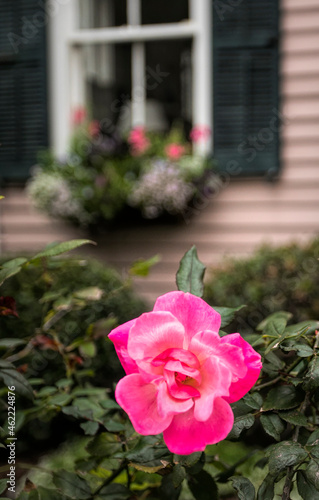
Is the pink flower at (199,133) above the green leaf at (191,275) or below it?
above

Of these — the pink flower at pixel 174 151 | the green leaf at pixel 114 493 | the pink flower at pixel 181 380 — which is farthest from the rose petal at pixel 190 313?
the pink flower at pixel 174 151

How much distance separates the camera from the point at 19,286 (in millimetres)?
2459

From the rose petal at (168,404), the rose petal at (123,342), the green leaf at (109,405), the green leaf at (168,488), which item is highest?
the rose petal at (123,342)

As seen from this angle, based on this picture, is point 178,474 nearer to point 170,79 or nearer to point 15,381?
point 15,381

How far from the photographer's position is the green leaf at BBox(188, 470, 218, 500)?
30.6 inches

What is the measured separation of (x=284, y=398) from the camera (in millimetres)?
726

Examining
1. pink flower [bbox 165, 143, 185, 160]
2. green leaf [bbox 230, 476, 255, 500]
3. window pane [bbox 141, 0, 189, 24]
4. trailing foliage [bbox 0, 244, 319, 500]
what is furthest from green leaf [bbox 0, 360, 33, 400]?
window pane [bbox 141, 0, 189, 24]

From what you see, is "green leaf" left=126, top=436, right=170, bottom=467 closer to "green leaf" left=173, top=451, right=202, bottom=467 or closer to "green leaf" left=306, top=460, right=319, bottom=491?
"green leaf" left=173, top=451, right=202, bottom=467

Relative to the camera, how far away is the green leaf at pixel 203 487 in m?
0.78

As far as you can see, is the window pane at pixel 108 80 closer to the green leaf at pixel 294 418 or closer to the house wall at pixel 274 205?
the house wall at pixel 274 205

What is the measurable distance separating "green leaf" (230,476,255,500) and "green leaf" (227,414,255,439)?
0.05 m

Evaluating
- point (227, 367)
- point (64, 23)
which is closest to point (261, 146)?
point (64, 23)

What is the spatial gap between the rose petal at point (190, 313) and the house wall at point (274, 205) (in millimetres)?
2922

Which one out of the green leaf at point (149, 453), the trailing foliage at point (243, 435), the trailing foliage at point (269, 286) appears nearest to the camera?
the trailing foliage at point (243, 435)
